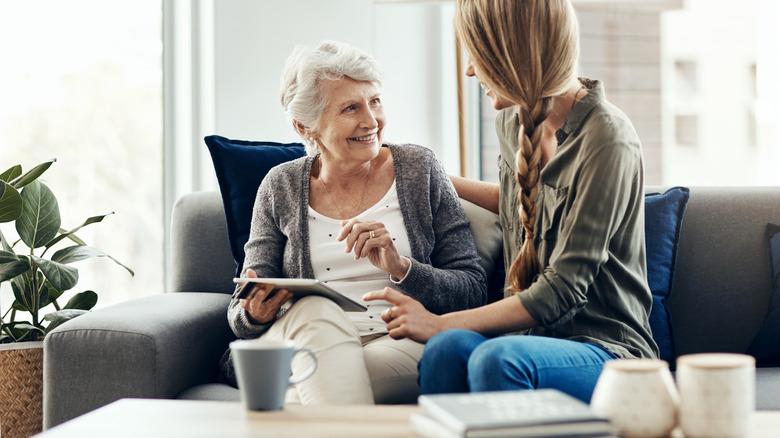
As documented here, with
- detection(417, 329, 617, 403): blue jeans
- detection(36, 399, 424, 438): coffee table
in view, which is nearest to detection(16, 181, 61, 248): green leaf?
detection(36, 399, 424, 438): coffee table

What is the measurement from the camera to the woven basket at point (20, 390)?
6.61 ft

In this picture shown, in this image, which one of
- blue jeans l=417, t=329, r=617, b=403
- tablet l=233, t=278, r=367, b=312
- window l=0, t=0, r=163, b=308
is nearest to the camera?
blue jeans l=417, t=329, r=617, b=403

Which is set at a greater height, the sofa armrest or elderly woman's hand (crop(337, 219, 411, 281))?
elderly woman's hand (crop(337, 219, 411, 281))

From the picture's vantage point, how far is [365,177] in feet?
6.66

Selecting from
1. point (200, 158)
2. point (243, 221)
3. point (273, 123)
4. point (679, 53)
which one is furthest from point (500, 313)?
point (679, 53)

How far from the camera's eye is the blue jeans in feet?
4.33

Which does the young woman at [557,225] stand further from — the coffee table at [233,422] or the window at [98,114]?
the window at [98,114]

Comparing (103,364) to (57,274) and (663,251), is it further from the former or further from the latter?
(663,251)

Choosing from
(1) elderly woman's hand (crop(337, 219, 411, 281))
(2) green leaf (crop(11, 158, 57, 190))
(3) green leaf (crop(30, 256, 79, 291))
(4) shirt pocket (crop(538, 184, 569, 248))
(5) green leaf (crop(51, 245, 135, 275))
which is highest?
(2) green leaf (crop(11, 158, 57, 190))

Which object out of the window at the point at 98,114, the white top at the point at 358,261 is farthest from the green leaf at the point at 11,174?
the white top at the point at 358,261

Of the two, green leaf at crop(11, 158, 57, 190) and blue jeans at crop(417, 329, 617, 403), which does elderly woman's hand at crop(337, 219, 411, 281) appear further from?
green leaf at crop(11, 158, 57, 190)

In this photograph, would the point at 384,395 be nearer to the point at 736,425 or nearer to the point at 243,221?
the point at 243,221

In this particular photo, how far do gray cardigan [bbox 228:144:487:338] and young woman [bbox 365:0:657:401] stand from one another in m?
0.23

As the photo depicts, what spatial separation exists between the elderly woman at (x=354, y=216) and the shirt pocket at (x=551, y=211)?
29 cm
